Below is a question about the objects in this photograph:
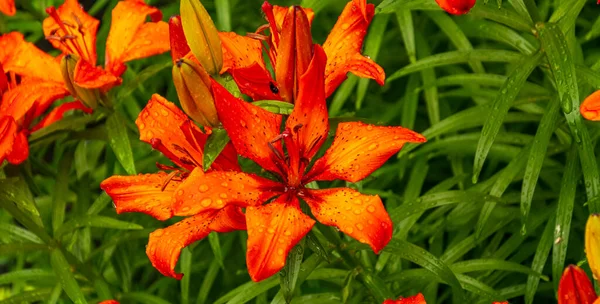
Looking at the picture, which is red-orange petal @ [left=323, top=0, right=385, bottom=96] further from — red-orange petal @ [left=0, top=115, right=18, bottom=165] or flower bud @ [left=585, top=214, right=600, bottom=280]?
red-orange petal @ [left=0, top=115, right=18, bottom=165]

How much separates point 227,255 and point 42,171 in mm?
371

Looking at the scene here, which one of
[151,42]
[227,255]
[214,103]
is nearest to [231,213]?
[214,103]

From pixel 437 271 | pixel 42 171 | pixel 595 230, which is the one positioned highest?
pixel 595 230

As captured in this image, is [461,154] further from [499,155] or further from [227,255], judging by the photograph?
[227,255]

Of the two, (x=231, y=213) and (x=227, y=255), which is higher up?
(x=231, y=213)

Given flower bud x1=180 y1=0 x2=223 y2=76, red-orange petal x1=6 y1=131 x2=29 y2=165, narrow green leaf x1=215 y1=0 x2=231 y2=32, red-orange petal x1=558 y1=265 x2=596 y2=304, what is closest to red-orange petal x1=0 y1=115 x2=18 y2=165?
red-orange petal x1=6 y1=131 x2=29 y2=165

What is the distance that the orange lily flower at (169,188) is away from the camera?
2.67ft

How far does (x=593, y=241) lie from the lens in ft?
2.18

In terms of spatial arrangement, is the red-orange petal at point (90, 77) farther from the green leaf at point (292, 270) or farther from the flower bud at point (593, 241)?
the flower bud at point (593, 241)

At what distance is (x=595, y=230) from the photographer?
2.17 feet

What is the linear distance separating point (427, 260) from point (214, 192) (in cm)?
38

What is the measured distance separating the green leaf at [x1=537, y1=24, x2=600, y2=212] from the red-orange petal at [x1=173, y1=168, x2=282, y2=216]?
42 centimetres

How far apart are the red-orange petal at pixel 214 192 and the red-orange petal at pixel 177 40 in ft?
0.48

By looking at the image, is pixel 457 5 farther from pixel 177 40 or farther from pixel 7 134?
pixel 7 134
